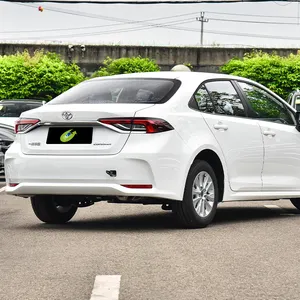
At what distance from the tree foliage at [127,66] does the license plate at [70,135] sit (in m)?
43.4

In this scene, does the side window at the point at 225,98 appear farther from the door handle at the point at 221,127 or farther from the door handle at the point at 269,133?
the door handle at the point at 269,133

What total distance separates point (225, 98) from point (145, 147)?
167 cm

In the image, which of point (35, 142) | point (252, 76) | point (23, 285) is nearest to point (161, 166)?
point (35, 142)

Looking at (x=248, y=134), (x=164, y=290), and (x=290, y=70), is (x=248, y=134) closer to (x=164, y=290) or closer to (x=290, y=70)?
(x=164, y=290)

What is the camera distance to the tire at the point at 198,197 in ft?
33.9

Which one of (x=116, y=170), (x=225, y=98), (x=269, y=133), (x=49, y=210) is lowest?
(x=49, y=210)

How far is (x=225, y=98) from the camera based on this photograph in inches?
448

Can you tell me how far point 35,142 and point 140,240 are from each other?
1.58 m

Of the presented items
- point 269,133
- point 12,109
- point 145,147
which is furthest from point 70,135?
point 12,109

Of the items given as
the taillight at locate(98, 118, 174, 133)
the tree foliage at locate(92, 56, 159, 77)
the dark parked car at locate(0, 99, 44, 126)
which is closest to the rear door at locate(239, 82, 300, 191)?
the taillight at locate(98, 118, 174, 133)

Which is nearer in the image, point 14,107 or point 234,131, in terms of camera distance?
point 234,131

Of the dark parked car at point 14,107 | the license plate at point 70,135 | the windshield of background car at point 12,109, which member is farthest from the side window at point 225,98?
the windshield of background car at point 12,109

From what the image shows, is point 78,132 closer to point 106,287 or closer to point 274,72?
point 106,287

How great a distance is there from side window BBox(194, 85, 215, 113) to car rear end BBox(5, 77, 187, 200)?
0.45 m
